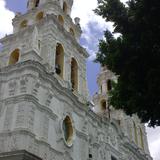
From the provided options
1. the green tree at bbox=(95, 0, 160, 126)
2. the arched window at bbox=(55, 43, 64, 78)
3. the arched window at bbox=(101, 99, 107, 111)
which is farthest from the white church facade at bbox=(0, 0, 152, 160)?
the green tree at bbox=(95, 0, 160, 126)

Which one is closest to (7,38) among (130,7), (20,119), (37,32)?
(37,32)

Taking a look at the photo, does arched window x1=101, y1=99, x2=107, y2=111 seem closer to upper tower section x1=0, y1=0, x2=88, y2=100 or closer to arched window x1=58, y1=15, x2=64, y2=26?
upper tower section x1=0, y1=0, x2=88, y2=100

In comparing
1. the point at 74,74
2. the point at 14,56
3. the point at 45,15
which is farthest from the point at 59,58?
the point at 45,15

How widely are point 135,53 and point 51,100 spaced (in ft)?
32.2

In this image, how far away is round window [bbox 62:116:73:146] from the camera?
18.9 meters

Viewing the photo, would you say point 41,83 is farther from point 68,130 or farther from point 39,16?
point 39,16

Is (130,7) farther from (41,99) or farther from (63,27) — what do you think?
(63,27)

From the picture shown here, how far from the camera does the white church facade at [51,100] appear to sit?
640 inches

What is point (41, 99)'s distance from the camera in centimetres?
1792

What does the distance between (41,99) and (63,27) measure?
23.7 feet

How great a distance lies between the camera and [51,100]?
18703 millimetres

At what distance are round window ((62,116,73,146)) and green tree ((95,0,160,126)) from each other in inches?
346

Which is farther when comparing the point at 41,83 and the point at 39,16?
the point at 39,16

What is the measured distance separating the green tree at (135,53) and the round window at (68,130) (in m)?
8.79
